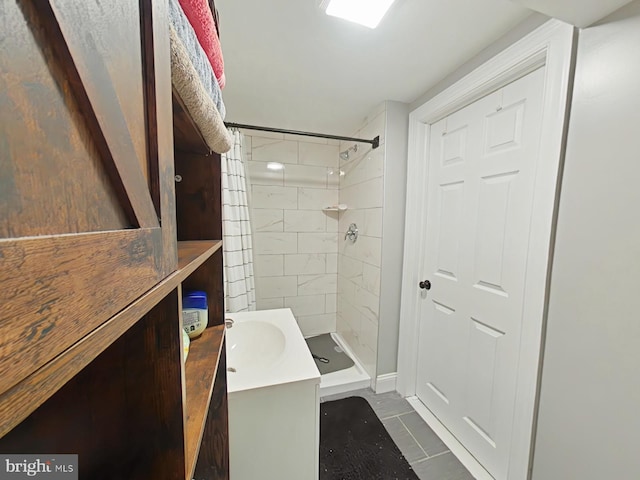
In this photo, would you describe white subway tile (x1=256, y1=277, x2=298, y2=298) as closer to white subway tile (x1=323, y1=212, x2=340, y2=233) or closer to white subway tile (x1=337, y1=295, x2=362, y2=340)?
white subway tile (x1=337, y1=295, x2=362, y2=340)

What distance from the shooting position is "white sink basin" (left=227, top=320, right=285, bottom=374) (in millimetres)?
1166

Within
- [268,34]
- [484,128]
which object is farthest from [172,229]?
[484,128]

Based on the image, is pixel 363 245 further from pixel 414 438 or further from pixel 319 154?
pixel 414 438

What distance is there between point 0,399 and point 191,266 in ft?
1.03

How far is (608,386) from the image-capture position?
28.4 inches

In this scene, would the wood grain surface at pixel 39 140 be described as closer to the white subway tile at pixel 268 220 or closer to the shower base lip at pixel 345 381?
the shower base lip at pixel 345 381

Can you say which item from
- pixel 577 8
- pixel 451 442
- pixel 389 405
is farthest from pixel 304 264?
pixel 577 8

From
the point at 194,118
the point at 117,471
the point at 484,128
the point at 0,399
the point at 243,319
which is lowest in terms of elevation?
the point at 243,319

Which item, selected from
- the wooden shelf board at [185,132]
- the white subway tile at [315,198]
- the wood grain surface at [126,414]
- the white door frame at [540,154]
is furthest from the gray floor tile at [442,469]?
the white subway tile at [315,198]

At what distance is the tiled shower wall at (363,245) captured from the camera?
67.6 inches

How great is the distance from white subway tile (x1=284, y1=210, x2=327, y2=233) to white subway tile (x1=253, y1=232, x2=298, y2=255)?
0.26ft

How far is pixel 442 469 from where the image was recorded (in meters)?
1.23

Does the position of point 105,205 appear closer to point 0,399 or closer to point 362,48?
point 0,399

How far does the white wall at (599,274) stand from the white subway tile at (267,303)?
77.5 inches
